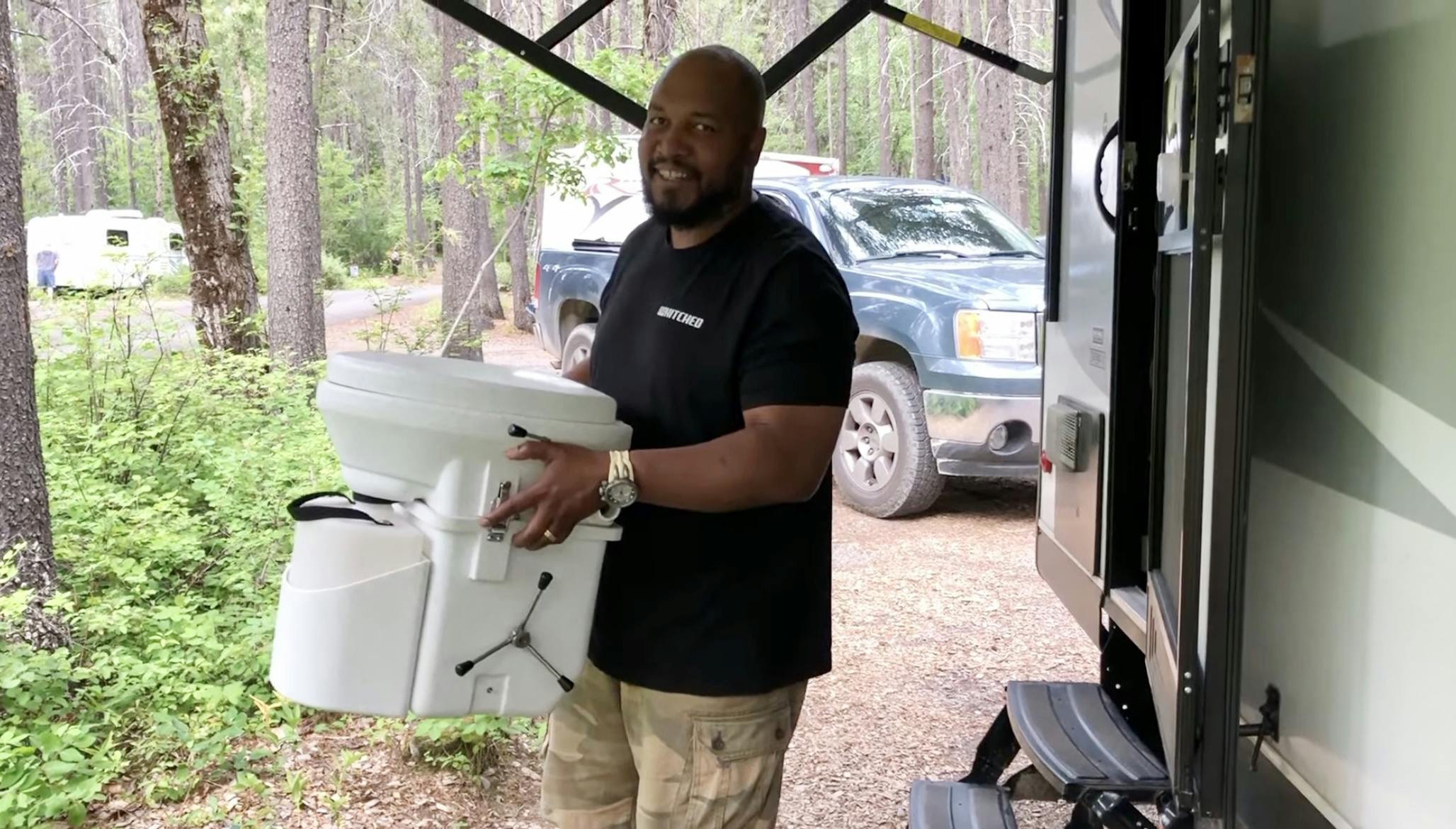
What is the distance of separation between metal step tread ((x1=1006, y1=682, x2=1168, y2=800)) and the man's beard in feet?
4.25

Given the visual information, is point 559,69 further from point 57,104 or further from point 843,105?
point 57,104

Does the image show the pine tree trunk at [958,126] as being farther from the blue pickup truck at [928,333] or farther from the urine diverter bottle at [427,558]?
the urine diverter bottle at [427,558]

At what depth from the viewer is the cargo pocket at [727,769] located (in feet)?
6.78

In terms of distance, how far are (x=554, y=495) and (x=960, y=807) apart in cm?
141

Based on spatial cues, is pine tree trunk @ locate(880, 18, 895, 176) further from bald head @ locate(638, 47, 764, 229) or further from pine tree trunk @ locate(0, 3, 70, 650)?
bald head @ locate(638, 47, 764, 229)

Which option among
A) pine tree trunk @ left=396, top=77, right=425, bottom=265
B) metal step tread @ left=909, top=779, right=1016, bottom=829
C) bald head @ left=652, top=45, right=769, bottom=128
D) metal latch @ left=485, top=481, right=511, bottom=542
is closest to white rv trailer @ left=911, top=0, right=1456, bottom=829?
metal step tread @ left=909, top=779, right=1016, bottom=829

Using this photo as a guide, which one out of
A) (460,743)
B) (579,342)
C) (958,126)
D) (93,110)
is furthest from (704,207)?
(93,110)

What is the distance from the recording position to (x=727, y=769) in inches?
81.6

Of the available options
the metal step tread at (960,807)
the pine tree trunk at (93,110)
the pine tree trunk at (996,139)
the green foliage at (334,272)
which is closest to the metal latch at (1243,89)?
the metal step tread at (960,807)

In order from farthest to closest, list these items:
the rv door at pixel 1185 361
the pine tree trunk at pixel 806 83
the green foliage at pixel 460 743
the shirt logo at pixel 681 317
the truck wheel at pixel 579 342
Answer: the pine tree trunk at pixel 806 83 → the truck wheel at pixel 579 342 → the green foliage at pixel 460 743 → the shirt logo at pixel 681 317 → the rv door at pixel 1185 361

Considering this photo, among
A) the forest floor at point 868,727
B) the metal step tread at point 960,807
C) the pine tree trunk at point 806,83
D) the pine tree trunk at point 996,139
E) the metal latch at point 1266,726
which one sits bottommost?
the forest floor at point 868,727

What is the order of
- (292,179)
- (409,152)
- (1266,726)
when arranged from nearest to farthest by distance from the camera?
1. (1266,726)
2. (292,179)
3. (409,152)

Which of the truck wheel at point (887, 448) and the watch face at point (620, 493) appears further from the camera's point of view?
the truck wheel at point (887, 448)

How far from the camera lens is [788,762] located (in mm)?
3955
